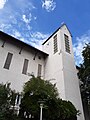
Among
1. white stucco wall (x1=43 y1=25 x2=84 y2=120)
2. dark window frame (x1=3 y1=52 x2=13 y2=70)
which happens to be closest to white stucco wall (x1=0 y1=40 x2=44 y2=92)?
dark window frame (x1=3 y1=52 x2=13 y2=70)

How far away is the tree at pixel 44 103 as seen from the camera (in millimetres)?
9414

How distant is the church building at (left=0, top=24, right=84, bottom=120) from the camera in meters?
13.9

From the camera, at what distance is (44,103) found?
30.8ft

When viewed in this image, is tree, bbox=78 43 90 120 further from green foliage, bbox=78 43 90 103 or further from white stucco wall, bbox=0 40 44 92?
white stucco wall, bbox=0 40 44 92

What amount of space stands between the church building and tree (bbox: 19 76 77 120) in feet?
9.79

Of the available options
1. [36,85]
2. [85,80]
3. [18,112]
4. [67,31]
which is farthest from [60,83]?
[67,31]

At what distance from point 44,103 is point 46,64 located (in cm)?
883

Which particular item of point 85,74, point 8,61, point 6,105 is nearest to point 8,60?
point 8,61

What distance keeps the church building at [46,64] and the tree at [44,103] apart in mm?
2983

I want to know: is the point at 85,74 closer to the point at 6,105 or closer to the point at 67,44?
the point at 67,44

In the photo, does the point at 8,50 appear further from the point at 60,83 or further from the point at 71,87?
the point at 71,87

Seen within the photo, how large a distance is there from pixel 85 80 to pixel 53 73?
3.60 metres

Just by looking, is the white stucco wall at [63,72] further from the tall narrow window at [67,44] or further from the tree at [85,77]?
the tree at [85,77]

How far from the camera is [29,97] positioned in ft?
32.6
